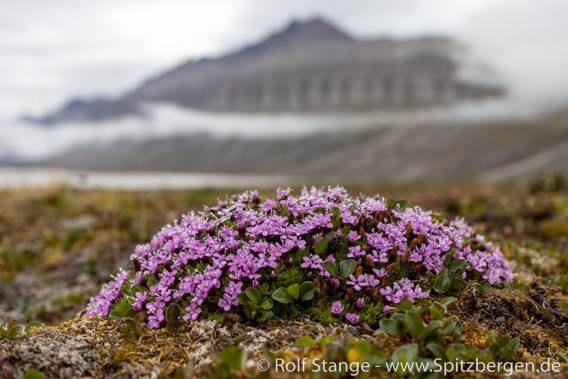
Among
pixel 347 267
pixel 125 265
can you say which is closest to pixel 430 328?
pixel 347 267

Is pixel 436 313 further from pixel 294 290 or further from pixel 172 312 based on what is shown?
pixel 172 312

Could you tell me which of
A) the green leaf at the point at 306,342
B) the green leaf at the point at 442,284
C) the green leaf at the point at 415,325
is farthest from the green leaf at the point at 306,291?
the green leaf at the point at 442,284

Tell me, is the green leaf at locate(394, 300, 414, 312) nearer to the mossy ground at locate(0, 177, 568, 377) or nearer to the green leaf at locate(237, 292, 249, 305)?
the mossy ground at locate(0, 177, 568, 377)

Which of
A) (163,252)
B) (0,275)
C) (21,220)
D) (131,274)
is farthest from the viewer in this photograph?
(21,220)

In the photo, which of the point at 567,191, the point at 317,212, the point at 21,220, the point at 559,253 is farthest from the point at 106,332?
the point at 567,191

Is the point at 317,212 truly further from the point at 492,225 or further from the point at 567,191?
the point at 567,191

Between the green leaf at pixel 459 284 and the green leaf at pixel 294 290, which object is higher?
the green leaf at pixel 294 290

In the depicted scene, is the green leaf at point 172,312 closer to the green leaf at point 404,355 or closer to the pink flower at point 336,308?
the pink flower at point 336,308
